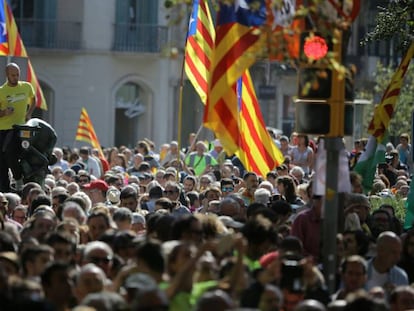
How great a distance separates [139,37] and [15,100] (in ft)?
105

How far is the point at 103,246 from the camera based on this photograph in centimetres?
1258

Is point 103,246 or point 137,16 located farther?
point 137,16

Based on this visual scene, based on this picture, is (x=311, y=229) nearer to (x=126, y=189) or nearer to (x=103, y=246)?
(x=103, y=246)

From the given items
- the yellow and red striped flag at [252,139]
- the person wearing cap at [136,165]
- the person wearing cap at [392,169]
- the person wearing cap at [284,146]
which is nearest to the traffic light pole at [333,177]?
the yellow and red striped flag at [252,139]

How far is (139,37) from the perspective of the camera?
172ft

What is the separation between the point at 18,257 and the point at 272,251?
2130mm

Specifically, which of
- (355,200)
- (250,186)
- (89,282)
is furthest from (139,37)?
(89,282)

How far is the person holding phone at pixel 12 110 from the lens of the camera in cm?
2031

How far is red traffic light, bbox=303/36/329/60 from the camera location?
42.6 feet

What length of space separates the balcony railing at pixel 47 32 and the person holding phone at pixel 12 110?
30376 mm

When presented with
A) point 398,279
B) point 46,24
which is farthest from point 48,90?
point 398,279

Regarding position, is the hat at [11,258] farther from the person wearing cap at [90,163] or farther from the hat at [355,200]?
the person wearing cap at [90,163]

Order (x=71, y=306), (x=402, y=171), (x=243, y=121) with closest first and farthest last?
(x=71, y=306), (x=243, y=121), (x=402, y=171)

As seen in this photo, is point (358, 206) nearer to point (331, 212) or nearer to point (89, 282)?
point (331, 212)
